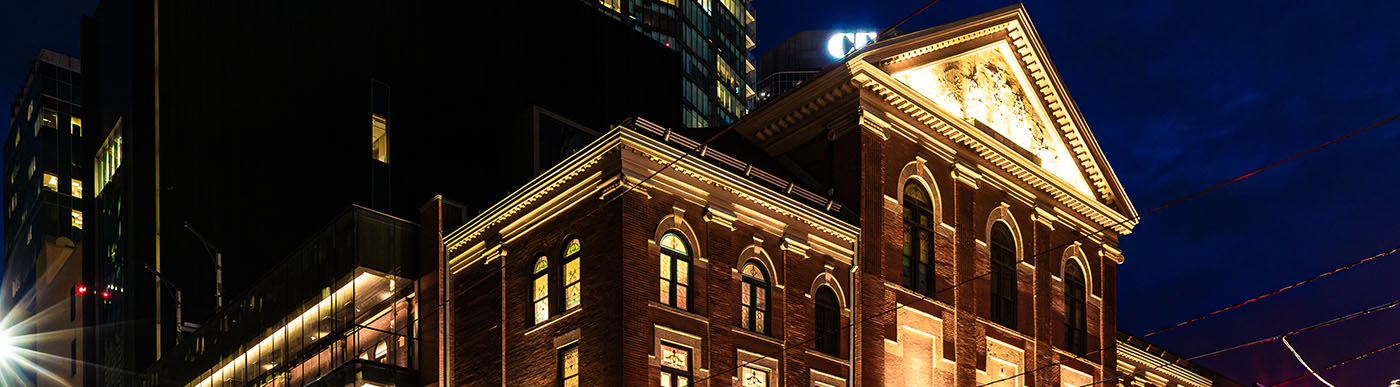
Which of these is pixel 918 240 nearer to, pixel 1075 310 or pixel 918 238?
pixel 918 238

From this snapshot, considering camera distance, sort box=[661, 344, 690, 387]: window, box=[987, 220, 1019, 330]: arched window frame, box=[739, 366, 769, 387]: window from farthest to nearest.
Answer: box=[987, 220, 1019, 330]: arched window frame, box=[739, 366, 769, 387]: window, box=[661, 344, 690, 387]: window

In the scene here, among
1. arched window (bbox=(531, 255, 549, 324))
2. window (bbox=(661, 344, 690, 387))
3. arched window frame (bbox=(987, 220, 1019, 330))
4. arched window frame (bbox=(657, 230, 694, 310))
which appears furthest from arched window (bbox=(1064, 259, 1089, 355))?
arched window (bbox=(531, 255, 549, 324))

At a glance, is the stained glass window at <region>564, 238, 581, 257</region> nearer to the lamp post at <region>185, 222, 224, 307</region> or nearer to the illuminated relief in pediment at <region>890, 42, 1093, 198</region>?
the illuminated relief in pediment at <region>890, 42, 1093, 198</region>

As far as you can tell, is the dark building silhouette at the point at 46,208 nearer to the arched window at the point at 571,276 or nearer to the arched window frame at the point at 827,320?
the arched window at the point at 571,276

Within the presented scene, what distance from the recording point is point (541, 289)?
35.5m

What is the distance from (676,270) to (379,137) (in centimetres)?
2282

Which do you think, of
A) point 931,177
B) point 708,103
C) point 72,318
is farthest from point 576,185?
point 708,103

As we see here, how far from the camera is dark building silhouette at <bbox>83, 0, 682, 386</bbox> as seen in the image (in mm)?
53000

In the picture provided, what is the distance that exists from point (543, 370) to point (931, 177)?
1451 centimetres

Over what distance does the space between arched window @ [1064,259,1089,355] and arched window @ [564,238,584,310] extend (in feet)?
67.8

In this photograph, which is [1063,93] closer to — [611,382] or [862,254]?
[862,254]

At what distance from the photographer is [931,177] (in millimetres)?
41688

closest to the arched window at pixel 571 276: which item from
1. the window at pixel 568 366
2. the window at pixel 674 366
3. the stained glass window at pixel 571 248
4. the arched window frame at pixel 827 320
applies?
the stained glass window at pixel 571 248

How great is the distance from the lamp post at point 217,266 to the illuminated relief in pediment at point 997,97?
2942 cm
